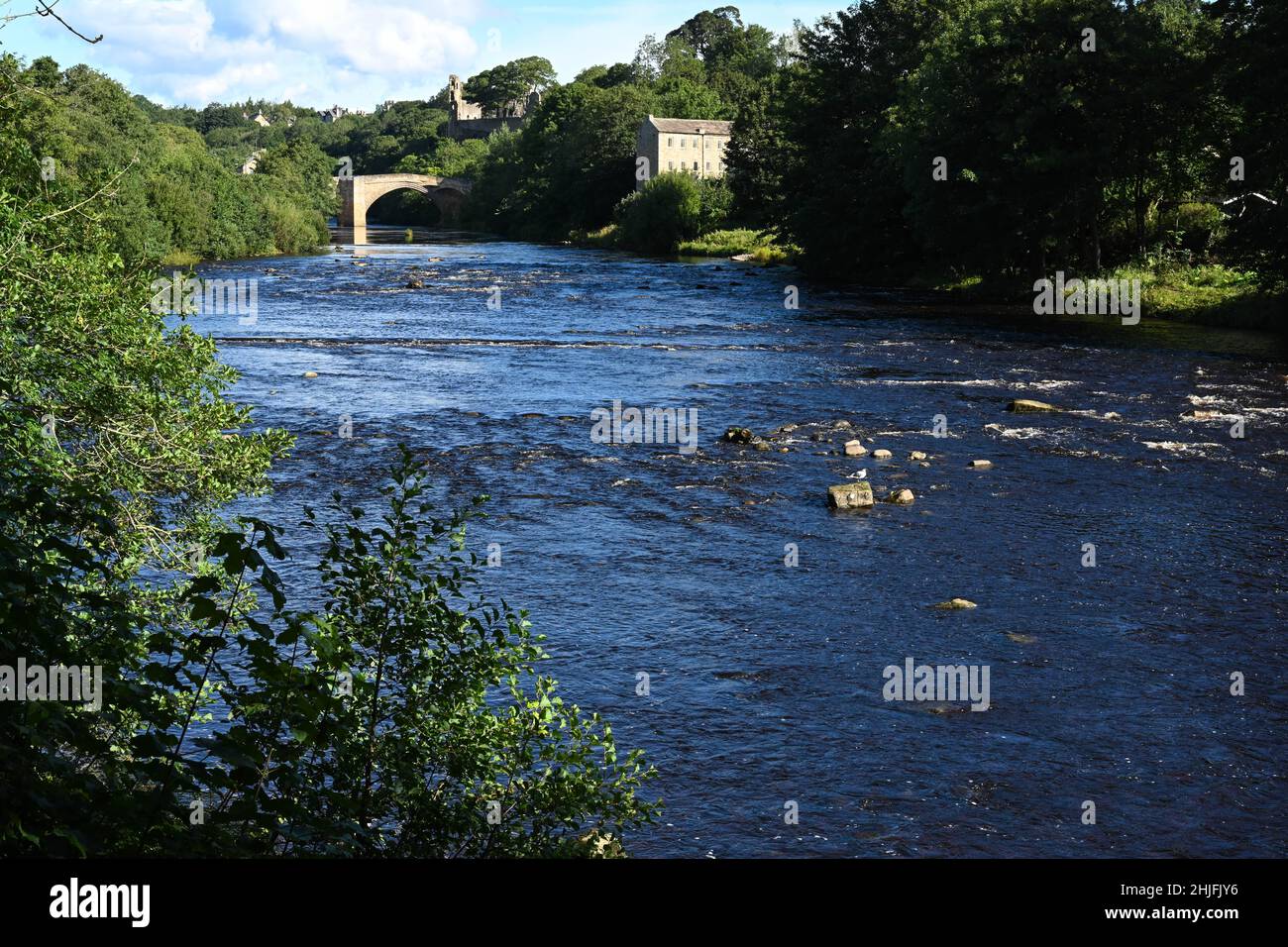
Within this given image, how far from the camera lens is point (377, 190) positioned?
14362 centimetres

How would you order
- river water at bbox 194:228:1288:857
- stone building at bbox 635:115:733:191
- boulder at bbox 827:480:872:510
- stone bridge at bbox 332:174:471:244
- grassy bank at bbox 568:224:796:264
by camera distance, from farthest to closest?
stone bridge at bbox 332:174:471:244, stone building at bbox 635:115:733:191, grassy bank at bbox 568:224:796:264, boulder at bbox 827:480:872:510, river water at bbox 194:228:1288:857

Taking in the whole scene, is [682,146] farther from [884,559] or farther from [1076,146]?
[884,559]

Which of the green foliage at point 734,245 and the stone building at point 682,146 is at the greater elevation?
the stone building at point 682,146

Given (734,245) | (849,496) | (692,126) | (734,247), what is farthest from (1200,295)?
(692,126)

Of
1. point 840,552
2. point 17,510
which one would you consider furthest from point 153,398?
point 840,552

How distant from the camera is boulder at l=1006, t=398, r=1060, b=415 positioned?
107ft

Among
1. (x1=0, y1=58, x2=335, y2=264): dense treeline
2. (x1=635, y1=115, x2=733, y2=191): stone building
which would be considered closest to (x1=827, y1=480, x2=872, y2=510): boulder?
(x1=0, y1=58, x2=335, y2=264): dense treeline

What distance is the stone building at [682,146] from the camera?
125500 mm

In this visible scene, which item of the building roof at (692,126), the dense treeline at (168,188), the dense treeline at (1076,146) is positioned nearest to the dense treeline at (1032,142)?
the dense treeline at (1076,146)

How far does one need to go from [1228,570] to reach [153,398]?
608 inches

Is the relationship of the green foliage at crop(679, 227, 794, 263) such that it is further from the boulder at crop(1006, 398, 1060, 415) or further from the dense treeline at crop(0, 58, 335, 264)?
the boulder at crop(1006, 398, 1060, 415)

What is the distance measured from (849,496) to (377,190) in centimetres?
12835

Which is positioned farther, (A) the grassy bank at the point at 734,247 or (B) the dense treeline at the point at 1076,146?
(A) the grassy bank at the point at 734,247

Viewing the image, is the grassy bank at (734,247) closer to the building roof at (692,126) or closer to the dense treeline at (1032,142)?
the dense treeline at (1032,142)
